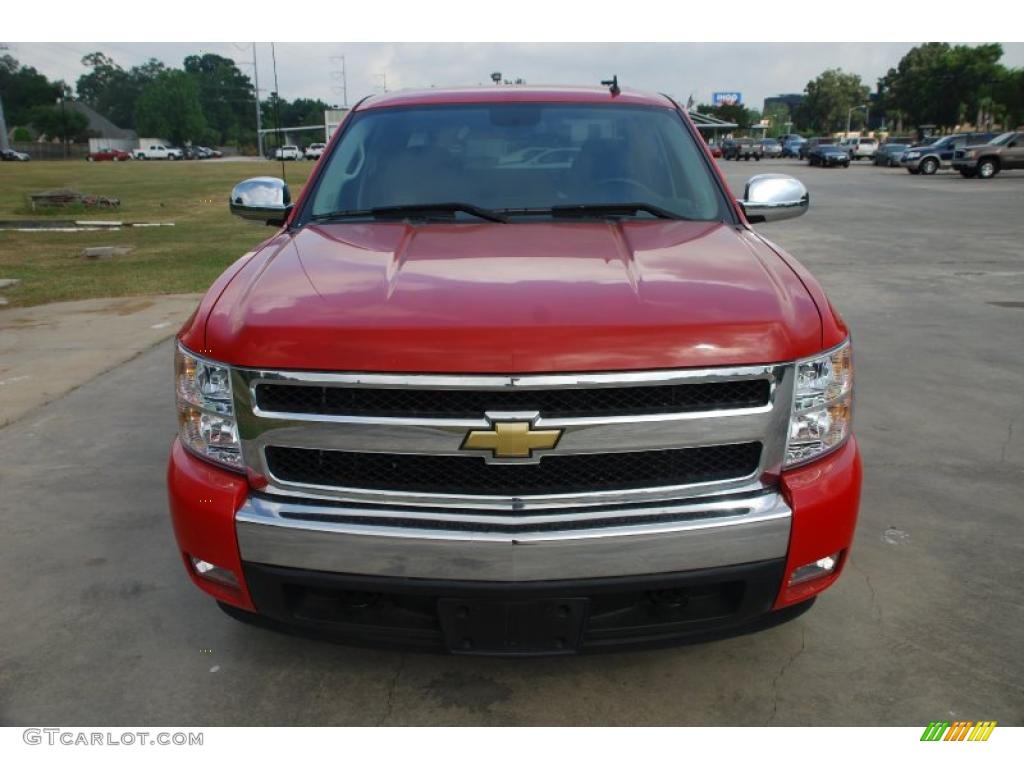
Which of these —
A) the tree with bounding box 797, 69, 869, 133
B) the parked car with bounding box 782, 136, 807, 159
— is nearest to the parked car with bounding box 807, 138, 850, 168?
the parked car with bounding box 782, 136, 807, 159

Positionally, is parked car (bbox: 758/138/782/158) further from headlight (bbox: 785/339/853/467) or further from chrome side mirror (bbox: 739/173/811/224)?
headlight (bbox: 785/339/853/467)

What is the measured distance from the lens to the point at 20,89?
12300 centimetres

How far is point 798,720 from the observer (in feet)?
8.14

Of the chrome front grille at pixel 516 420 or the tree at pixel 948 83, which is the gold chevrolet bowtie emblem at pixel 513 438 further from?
the tree at pixel 948 83

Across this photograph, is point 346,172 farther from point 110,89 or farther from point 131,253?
point 110,89

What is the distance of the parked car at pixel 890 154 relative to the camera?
46531mm

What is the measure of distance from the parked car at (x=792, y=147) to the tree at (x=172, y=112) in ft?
302

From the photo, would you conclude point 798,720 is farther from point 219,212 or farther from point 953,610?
point 219,212

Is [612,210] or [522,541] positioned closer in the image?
[522,541]

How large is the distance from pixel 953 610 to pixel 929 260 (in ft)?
32.9

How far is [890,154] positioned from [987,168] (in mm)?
14821
